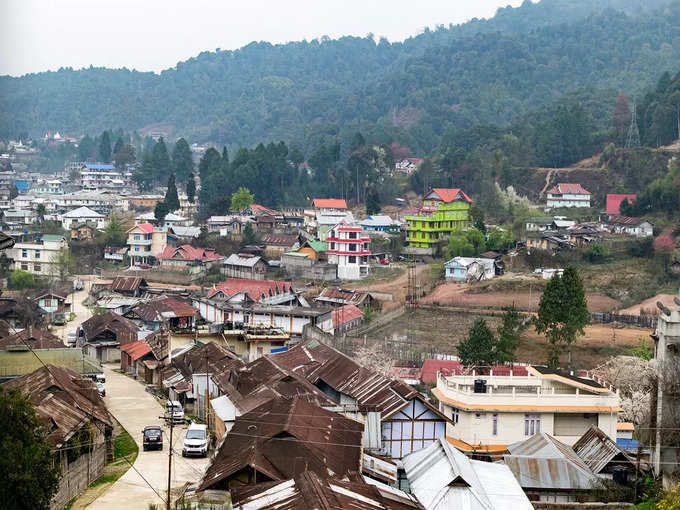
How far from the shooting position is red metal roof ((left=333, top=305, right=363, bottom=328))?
112ft

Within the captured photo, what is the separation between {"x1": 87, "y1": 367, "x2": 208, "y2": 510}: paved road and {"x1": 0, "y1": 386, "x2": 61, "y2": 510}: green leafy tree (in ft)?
6.95

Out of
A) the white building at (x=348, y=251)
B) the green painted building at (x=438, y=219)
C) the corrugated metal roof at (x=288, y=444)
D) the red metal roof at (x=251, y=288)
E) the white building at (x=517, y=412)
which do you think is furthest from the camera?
the green painted building at (x=438, y=219)

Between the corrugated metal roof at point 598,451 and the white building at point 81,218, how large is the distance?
4509cm

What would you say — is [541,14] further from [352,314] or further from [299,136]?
[352,314]

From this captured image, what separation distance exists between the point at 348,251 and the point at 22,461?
3396 centimetres

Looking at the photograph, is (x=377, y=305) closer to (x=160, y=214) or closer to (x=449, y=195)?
(x=449, y=195)

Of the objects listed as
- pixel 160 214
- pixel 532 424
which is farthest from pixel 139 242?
pixel 532 424

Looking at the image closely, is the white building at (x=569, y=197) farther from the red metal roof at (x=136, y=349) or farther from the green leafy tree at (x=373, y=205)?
the red metal roof at (x=136, y=349)

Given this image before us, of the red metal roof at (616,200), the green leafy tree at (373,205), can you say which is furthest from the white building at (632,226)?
the green leafy tree at (373,205)

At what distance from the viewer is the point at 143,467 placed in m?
16.5

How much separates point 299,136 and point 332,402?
83734mm

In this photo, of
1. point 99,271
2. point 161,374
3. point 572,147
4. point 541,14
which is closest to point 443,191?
point 572,147

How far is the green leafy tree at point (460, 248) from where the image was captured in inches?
1752

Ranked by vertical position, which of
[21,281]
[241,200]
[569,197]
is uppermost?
[569,197]
